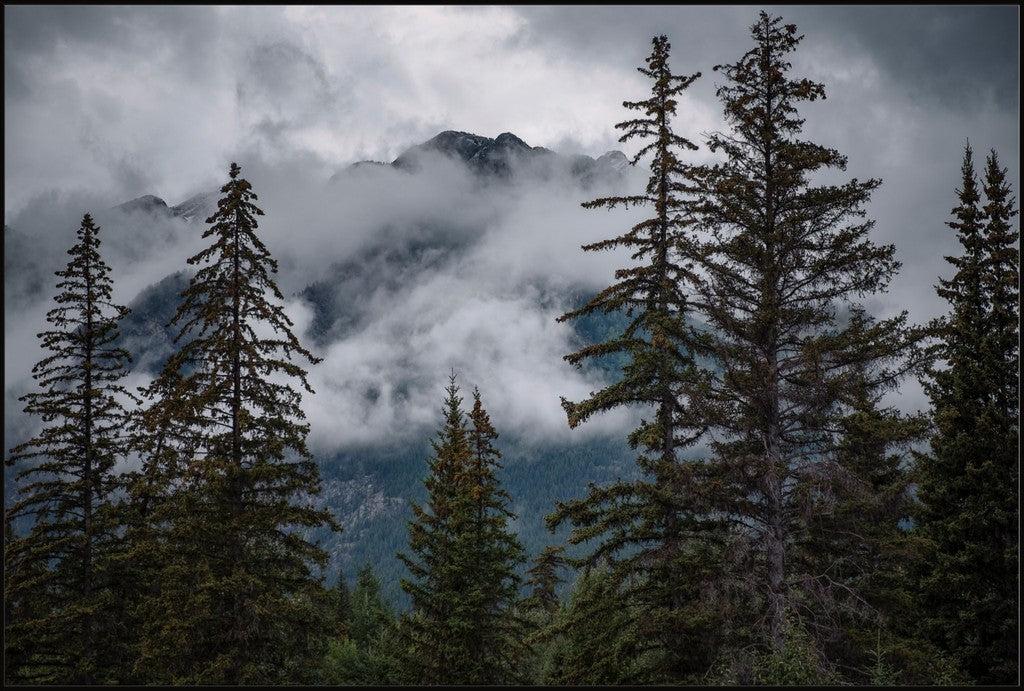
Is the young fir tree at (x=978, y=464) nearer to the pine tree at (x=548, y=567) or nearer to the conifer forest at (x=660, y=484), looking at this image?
the conifer forest at (x=660, y=484)

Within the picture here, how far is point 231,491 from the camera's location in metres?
18.4

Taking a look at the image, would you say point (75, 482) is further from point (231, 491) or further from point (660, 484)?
point (660, 484)

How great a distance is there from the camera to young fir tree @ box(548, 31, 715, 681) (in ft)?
49.8

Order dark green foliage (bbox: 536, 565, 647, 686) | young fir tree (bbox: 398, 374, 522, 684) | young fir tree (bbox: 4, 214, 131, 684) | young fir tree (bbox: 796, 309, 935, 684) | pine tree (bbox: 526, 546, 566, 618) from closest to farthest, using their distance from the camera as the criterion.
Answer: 1. young fir tree (bbox: 796, 309, 935, 684)
2. dark green foliage (bbox: 536, 565, 647, 686)
3. pine tree (bbox: 526, 546, 566, 618)
4. young fir tree (bbox: 4, 214, 131, 684)
5. young fir tree (bbox: 398, 374, 522, 684)

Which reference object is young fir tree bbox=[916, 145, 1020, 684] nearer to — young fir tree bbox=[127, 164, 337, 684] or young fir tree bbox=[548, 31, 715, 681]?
young fir tree bbox=[548, 31, 715, 681]

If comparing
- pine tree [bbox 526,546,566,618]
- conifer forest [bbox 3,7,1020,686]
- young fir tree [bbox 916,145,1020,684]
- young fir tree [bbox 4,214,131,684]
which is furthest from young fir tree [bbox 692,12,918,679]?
young fir tree [bbox 4,214,131,684]

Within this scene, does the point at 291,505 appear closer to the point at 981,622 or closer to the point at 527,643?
the point at 527,643

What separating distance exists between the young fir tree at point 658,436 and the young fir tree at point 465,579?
7.35 m

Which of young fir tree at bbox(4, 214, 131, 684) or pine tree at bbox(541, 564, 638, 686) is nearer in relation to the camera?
pine tree at bbox(541, 564, 638, 686)

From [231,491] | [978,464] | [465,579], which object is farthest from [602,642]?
[978,464]

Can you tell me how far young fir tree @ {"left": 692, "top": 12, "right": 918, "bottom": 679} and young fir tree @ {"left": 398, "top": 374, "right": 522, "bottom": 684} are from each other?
10355 mm

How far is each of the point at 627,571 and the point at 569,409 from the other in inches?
162

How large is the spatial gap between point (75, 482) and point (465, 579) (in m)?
13.0

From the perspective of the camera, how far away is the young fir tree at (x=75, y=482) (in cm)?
2095
